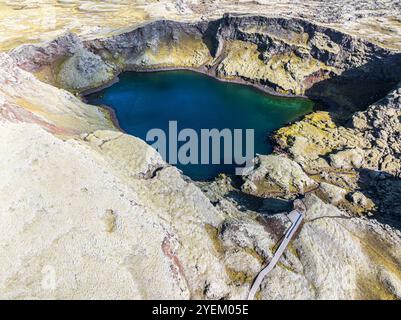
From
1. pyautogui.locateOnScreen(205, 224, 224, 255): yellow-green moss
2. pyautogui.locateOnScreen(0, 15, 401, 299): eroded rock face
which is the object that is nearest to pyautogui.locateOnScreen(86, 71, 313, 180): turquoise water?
pyautogui.locateOnScreen(0, 15, 401, 299): eroded rock face

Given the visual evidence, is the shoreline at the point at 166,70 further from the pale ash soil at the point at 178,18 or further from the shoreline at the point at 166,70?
the pale ash soil at the point at 178,18

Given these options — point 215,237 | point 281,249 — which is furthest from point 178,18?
point 281,249

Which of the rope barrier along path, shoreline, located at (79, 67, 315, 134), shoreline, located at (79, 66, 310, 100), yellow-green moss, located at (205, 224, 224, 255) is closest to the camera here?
the rope barrier along path

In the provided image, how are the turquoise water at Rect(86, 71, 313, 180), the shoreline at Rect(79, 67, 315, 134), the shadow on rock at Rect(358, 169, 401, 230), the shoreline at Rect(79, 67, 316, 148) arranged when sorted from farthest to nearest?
the shoreline at Rect(79, 67, 315, 134)
the shoreline at Rect(79, 67, 316, 148)
the turquoise water at Rect(86, 71, 313, 180)
the shadow on rock at Rect(358, 169, 401, 230)

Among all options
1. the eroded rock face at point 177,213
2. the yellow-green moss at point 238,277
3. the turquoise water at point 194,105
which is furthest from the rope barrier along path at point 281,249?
the turquoise water at point 194,105

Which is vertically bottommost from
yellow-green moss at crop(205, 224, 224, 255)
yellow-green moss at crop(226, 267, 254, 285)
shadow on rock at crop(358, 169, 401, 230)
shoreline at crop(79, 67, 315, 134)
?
shoreline at crop(79, 67, 315, 134)

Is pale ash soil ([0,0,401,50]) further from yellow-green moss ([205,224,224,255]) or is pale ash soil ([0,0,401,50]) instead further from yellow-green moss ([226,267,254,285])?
yellow-green moss ([226,267,254,285])
